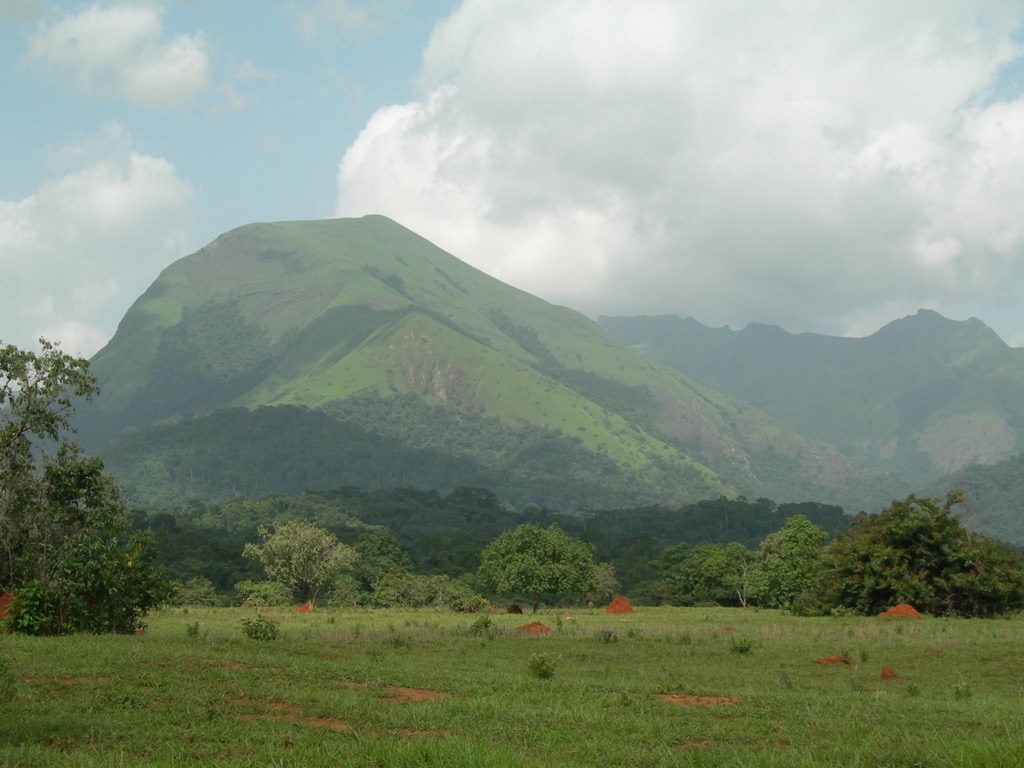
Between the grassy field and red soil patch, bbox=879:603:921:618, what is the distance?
46.5 ft

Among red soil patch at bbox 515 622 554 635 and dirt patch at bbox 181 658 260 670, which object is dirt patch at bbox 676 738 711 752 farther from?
red soil patch at bbox 515 622 554 635

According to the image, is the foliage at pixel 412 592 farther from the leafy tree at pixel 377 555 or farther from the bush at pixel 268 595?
the leafy tree at pixel 377 555

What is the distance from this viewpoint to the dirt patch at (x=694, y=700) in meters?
17.8

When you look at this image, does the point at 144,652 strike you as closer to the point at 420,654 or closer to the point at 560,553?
the point at 420,654

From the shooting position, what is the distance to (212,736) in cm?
1351

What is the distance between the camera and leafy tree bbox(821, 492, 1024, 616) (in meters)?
47.1

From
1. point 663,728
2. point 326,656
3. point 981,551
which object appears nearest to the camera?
point 663,728

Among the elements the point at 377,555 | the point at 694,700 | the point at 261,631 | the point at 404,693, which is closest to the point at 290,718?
the point at 404,693

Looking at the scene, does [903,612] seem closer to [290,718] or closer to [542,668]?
[542,668]

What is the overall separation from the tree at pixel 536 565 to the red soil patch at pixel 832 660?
35.0 m

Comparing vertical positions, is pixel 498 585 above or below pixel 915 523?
below

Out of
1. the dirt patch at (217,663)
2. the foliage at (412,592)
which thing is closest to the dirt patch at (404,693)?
the dirt patch at (217,663)

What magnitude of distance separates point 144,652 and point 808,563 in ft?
166

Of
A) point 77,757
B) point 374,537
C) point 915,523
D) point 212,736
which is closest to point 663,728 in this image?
point 212,736
